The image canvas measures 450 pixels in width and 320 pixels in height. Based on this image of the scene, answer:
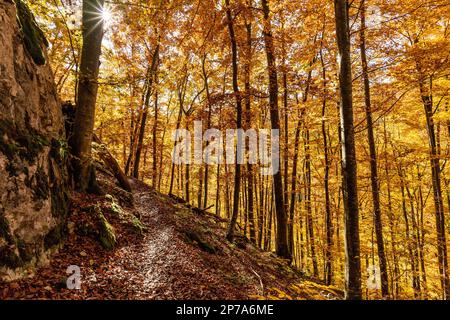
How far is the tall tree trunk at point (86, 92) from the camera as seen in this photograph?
20.5 feet

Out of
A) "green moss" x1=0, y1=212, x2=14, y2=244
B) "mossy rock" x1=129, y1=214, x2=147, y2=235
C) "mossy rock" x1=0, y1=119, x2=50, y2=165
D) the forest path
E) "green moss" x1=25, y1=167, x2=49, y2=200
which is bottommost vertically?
the forest path

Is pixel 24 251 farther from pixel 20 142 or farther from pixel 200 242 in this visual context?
pixel 200 242

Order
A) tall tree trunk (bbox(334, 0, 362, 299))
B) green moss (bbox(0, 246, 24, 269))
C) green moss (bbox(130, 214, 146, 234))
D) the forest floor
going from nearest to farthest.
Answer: green moss (bbox(0, 246, 24, 269)), the forest floor, tall tree trunk (bbox(334, 0, 362, 299)), green moss (bbox(130, 214, 146, 234))

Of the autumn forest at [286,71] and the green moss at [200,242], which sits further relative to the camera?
the green moss at [200,242]

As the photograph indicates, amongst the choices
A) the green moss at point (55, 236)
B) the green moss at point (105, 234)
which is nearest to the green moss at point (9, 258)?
the green moss at point (55, 236)

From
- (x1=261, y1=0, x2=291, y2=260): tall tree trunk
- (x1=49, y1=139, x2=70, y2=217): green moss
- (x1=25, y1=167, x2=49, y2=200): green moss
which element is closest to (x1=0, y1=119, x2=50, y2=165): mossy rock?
(x1=25, y1=167, x2=49, y2=200): green moss

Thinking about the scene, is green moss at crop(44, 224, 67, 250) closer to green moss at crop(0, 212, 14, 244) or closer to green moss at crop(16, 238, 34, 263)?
green moss at crop(16, 238, 34, 263)

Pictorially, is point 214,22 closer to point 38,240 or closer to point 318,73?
point 318,73

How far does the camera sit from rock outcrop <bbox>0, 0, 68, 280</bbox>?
3.54 metres

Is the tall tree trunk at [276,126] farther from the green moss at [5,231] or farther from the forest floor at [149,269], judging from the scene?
the green moss at [5,231]

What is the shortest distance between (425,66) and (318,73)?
6.88 meters

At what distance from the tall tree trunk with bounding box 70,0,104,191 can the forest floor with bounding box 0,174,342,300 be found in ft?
3.03

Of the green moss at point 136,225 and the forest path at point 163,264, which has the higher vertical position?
the green moss at point 136,225

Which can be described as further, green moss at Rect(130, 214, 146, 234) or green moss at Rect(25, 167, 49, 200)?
green moss at Rect(130, 214, 146, 234)
